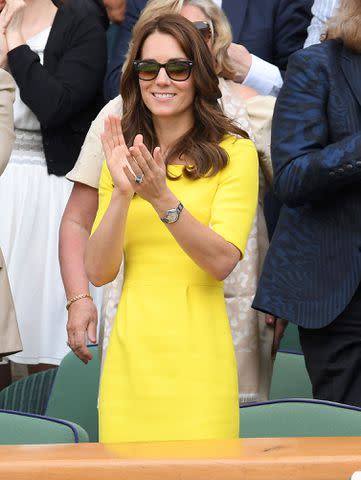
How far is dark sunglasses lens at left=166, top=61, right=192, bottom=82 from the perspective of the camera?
10.8 feet

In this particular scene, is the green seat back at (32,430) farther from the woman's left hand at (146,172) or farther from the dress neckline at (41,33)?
the dress neckline at (41,33)

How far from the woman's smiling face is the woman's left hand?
452mm

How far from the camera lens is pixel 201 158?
321cm

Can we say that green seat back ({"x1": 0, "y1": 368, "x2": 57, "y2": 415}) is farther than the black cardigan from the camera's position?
No

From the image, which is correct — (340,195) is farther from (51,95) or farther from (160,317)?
(51,95)

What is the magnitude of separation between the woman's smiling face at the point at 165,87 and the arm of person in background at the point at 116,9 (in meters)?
2.15

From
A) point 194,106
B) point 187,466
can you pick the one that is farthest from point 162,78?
point 187,466

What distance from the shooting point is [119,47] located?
5078mm

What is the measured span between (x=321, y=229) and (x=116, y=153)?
623mm

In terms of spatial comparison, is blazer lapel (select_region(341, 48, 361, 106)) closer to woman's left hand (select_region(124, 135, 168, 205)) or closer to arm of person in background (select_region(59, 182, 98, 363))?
woman's left hand (select_region(124, 135, 168, 205))

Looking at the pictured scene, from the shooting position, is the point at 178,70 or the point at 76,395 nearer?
the point at 178,70

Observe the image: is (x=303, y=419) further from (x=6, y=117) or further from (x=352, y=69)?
(x=6, y=117)

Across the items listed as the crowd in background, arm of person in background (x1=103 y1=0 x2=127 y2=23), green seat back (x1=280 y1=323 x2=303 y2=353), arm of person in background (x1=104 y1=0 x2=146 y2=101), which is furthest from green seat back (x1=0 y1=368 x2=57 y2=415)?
arm of person in background (x1=103 y1=0 x2=127 y2=23)

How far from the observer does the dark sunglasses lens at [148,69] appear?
3.30 m
